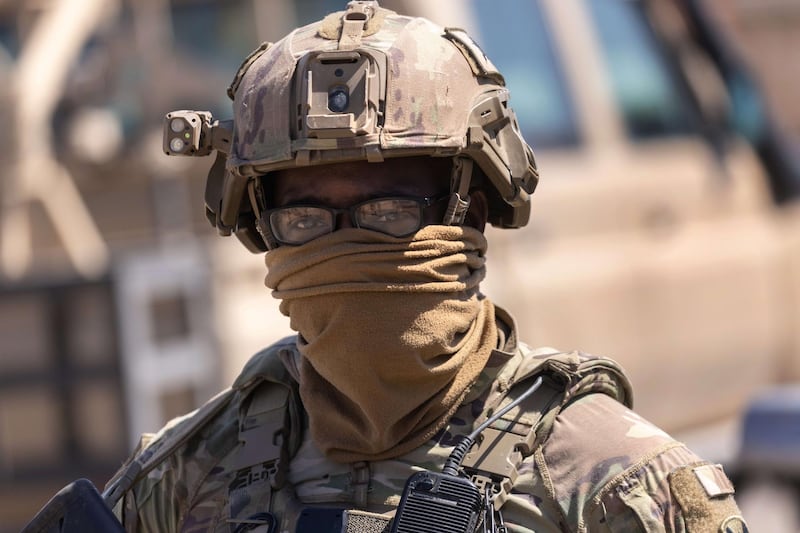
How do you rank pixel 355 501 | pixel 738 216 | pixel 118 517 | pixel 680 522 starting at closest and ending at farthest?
1. pixel 680 522
2. pixel 355 501
3. pixel 118 517
4. pixel 738 216

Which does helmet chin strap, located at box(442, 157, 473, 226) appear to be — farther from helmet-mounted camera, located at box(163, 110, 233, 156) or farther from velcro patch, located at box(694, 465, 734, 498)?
velcro patch, located at box(694, 465, 734, 498)

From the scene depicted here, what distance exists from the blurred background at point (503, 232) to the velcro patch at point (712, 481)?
111 inches

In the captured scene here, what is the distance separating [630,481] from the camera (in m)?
2.75

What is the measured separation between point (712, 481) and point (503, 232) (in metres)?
4.98

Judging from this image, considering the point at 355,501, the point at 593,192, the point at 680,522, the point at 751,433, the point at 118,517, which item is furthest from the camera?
the point at 593,192

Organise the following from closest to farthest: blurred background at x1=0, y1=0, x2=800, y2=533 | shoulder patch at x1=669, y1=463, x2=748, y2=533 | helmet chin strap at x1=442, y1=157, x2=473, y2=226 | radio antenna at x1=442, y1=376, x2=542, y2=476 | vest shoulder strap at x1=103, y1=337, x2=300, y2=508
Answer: shoulder patch at x1=669, y1=463, x2=748, y2=533 < radio antenna at x1=442, y1=376, x2=542, y2=476 < helmet chin strap at x1=442, y1=157, x2=473, y2=226 < vest shoulder strap at x1=103, y1=337, x2=300, y2=508 < blurred background at x1=0, y1=0, x2=800, y2=533

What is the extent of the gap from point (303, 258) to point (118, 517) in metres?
0.70

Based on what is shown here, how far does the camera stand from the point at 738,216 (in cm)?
985

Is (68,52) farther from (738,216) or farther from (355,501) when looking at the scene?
(355,501)

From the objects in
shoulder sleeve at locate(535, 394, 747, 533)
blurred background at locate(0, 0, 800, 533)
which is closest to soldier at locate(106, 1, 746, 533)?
shoulder sleeve at locate(535, 394, 747, 533)

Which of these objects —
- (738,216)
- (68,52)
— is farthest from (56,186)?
(738,216)

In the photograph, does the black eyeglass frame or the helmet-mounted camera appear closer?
the black eyeglass frame

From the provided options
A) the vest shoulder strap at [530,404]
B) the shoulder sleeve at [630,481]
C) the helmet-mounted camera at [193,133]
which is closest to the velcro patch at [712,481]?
the shoulder sleeve at [630,481]

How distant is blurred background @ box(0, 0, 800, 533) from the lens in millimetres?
6641
